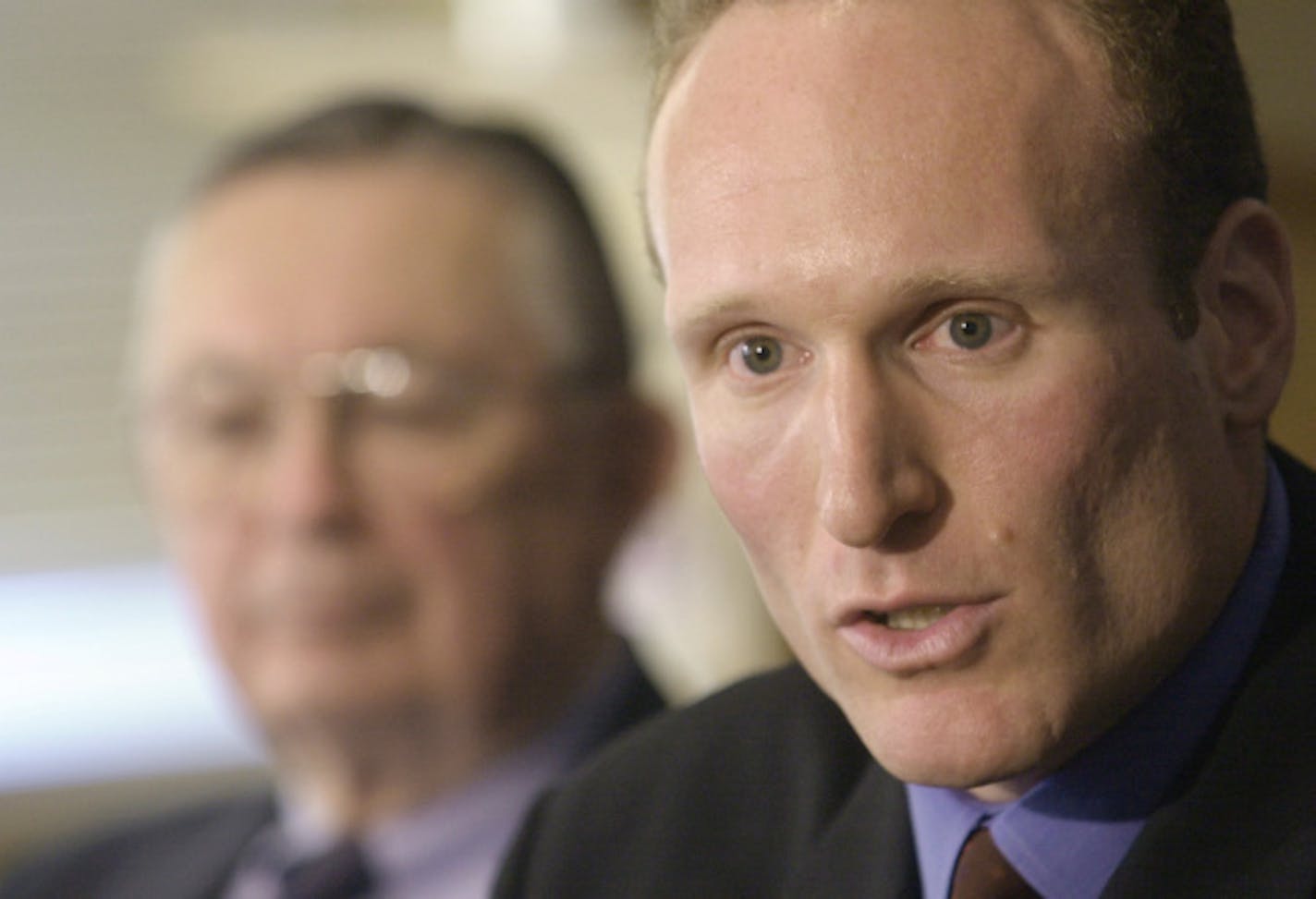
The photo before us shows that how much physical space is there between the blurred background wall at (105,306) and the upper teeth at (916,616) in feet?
6.06

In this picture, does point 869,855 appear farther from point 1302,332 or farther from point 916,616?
point 1302,332

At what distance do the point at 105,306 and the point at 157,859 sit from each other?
139 centimetres

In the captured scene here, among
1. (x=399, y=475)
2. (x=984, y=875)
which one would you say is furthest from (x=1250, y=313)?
(x=399, y=475)

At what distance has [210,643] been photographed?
1.29 meters

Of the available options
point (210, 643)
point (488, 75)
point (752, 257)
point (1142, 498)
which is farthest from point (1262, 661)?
point (488, 75)

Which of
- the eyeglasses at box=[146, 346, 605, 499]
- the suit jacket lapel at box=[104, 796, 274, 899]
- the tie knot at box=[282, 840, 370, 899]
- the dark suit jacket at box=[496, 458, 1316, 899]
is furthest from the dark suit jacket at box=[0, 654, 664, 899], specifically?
the dark suit jacket at box=[496, 458, 1316, 899]

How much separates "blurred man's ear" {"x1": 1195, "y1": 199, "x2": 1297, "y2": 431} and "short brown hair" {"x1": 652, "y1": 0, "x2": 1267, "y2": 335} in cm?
1

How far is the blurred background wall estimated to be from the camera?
250 centimetres

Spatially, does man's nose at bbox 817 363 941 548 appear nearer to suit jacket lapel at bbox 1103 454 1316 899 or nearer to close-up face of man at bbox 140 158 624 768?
suit jacket lapel at bbox 1103 454 1316 899

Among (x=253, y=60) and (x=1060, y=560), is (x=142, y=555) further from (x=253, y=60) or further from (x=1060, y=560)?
(x=1060, y=560)

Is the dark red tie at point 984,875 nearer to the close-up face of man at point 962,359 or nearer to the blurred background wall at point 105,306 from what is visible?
the close-up face of man at point 962,359

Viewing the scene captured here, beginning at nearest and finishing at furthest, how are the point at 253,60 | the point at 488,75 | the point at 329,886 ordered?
the point at 329,886 < the point at 488,75 < the point at 253,60

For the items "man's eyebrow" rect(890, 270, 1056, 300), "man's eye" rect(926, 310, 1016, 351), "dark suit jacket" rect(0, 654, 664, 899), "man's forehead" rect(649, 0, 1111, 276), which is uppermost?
"man's forehead" rect(649, 0, 1111, 276)

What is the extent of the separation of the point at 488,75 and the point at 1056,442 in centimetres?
195
